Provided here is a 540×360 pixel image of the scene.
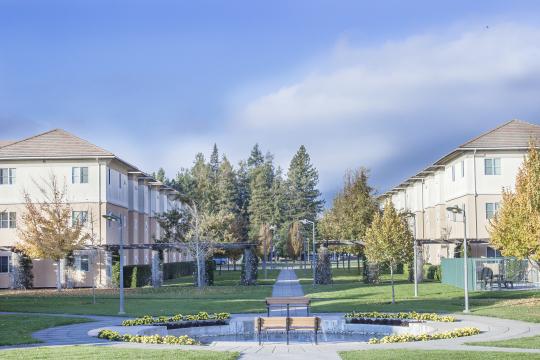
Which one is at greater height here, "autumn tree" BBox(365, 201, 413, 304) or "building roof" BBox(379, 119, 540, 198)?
"building roof" BBox(379, 119, 540, 198)

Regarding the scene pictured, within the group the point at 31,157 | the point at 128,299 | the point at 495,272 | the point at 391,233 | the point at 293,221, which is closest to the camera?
the point at 391,233

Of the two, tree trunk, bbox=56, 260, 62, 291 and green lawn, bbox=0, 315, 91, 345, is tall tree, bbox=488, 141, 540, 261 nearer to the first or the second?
green lawn, bbox=0, 315, 91, 345

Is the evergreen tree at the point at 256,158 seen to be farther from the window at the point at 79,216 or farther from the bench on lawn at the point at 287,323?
the bench on lawn at the point at 287,323

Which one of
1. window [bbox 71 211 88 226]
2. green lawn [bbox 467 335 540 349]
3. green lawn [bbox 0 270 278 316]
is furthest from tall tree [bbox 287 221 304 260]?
green lawn [bbox 467 335 540 349]

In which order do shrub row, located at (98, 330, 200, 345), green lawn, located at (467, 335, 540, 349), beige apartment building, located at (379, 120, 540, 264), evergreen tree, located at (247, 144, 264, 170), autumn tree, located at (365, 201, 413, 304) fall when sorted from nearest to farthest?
green lawn, located at (467, 335, 540, 349), shrub row, located at (98, 330, 200, 345), autumn tree, located at (365, 201, 413, 304), beige apartment building, located at (379, 120, 540, 264), evergreen tree, located at (247, 144, 264, 170)

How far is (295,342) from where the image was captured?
22.5 meters

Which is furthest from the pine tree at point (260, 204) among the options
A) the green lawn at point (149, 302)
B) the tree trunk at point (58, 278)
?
the green lawn at point (149, 302)

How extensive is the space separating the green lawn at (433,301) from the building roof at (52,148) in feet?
62.8

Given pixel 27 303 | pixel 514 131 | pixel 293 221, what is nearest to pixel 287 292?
pixel 27 303

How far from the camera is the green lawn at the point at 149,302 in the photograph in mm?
32781

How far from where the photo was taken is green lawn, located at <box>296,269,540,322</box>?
1181 inches

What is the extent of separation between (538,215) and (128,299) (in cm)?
2089

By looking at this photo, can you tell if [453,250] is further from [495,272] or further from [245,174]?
[245,174]

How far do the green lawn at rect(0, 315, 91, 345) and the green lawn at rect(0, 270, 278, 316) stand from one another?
122 inches
